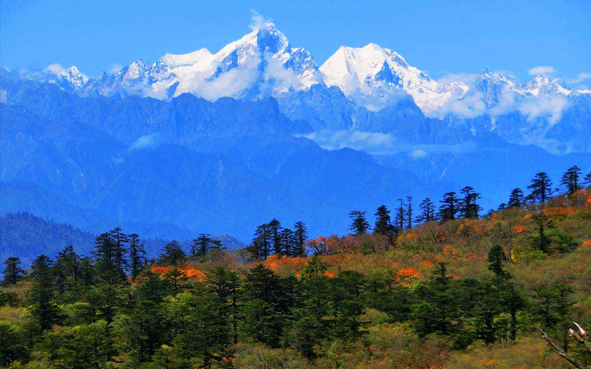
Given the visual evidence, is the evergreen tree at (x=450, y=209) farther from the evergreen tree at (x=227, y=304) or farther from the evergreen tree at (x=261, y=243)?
the evergreen tree at (x=227, y=304)

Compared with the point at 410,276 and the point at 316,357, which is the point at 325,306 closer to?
the point at 316,357

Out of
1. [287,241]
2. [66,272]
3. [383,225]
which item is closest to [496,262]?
[383,225]

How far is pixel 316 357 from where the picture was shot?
4134cm

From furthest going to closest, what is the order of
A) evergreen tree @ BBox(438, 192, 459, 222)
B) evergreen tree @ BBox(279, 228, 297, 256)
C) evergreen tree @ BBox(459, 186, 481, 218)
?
1. evergreen tree @ BBox(459, 186, 481, 218)
2. evergreen tree @ BBox(438, 192, 459, 222)
3. evergreen tree @ BBox(279, 228, 297, 256)

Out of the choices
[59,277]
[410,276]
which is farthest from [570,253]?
[59,277]

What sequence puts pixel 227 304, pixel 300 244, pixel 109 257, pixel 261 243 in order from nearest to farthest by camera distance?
pixel 227 304 → pixel 109 257 → pixel 261 243 → pixel 300 244

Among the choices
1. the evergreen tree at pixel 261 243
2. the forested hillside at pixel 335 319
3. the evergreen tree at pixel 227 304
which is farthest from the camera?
the evergreen tree at pixel 261 243

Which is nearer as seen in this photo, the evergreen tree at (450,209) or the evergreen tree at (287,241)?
the evergreen tree at (287,241)

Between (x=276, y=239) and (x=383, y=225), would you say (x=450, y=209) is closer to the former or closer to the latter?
(x=383, y=225)

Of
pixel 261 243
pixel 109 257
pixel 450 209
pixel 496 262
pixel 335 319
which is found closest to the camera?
pixel 335 319

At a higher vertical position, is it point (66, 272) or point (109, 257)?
point (109, 257)

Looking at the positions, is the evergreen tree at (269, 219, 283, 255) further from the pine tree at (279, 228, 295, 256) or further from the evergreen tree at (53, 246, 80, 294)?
the evergreen tree at (53, 246, 80, 294)

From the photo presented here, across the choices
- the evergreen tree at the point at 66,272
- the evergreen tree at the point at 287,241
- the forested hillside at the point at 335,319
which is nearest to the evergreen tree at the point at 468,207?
the evergreen tree at the point at 287,241

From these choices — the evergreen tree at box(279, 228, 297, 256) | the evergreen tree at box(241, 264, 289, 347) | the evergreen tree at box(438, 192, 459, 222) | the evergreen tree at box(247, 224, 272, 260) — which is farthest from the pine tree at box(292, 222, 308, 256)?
the evergreen tree at box(241, 264, 289, 347)
